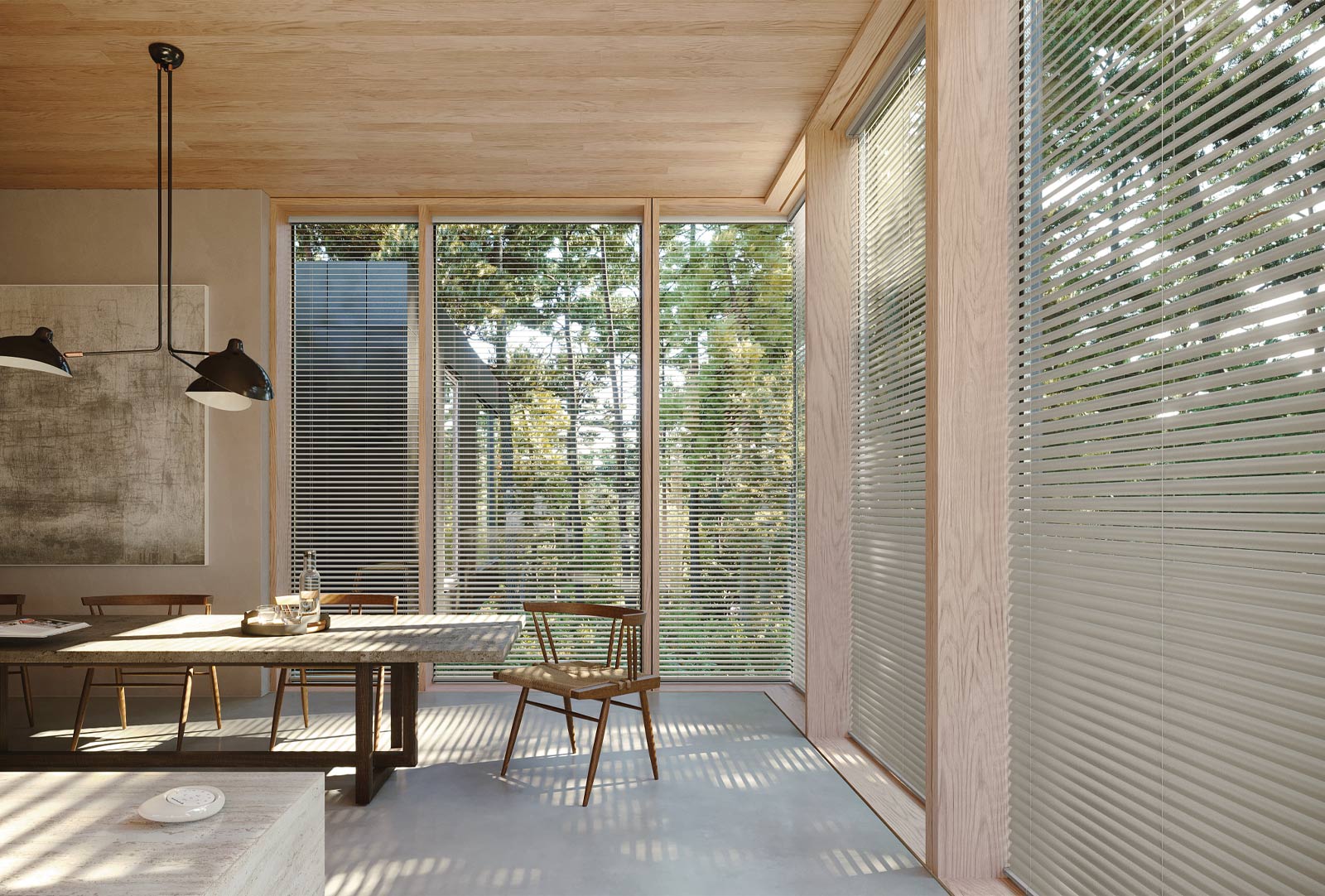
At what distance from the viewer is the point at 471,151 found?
15.0ft

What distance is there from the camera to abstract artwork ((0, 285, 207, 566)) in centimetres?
506

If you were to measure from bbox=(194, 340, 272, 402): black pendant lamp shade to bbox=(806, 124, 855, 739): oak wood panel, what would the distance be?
98.7 inches

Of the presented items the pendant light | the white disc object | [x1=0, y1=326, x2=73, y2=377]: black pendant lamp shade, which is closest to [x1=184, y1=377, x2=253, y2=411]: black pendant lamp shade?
the pendant light

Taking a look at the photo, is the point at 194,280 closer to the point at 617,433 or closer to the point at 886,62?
the point at 617,433

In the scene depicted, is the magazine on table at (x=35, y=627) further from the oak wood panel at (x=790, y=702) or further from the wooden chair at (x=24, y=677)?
the oak wood panel at (x=790, y=702)

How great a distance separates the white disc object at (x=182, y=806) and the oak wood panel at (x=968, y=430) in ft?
6.50

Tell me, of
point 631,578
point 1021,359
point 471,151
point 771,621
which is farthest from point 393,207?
point 1021,359

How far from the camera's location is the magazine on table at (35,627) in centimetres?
329

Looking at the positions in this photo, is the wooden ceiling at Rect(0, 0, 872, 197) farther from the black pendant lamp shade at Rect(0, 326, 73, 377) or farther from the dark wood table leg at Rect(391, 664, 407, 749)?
the dark wood table leg at Rect(391, 664, 407, 749)

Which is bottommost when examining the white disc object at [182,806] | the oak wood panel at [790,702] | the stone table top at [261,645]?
the oak wood panel at [790,702]

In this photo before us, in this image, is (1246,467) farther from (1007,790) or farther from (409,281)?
(409,281)

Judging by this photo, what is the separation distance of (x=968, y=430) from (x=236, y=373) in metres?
2.80

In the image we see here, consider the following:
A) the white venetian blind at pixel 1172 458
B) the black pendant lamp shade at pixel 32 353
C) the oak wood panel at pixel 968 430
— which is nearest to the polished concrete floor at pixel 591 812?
the oak wood panel at pixel 968 430

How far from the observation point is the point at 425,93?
3.88 m
